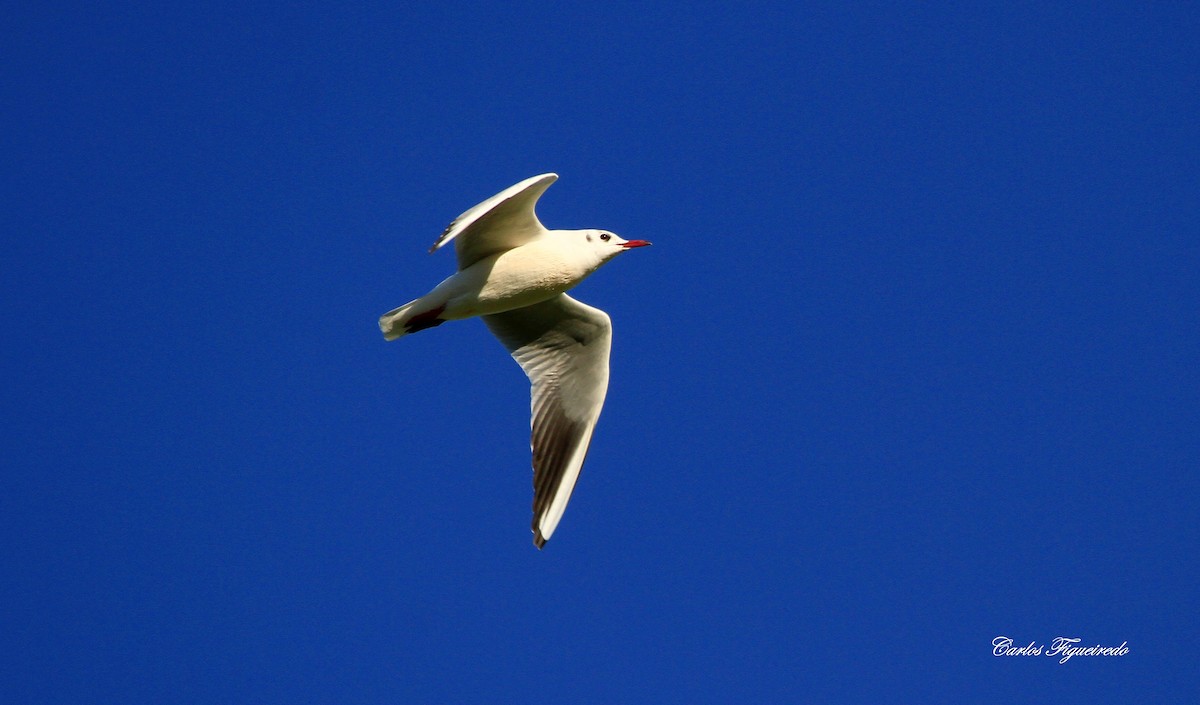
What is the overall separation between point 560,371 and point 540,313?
0.45 meters

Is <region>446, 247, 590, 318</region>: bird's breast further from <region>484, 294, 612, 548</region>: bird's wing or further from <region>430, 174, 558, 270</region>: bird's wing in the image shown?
<region>484, 294, 612, 548</region>: bird's wing

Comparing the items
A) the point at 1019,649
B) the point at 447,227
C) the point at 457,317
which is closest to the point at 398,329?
the point at 457,317

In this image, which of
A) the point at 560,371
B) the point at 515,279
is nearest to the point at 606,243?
the point at 515,279

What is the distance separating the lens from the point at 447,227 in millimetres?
6910

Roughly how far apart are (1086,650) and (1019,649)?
17.1 inches

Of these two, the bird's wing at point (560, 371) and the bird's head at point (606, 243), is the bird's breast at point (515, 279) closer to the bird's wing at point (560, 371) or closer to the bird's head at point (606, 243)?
the bird's head at point (606, 243)

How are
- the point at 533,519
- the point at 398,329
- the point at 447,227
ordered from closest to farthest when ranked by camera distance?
the point at 447,227 < the point at 398,329 < the point at 533,519

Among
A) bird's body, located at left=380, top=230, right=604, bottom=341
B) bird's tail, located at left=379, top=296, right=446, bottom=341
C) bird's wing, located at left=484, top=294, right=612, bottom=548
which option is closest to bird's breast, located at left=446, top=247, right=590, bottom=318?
bird's body, located at left=380, top=230, right=604, bottom=341

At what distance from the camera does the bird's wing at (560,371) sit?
28.0 feet

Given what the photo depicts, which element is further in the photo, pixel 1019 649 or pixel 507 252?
pixel 1019 649

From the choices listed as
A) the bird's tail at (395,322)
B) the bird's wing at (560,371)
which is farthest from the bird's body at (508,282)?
the bird's wing at (560,371)

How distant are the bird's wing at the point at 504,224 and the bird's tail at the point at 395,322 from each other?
488 millimetres

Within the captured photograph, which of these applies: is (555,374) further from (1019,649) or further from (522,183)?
(1019,649)

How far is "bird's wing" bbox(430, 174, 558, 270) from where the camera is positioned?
7.17 m
